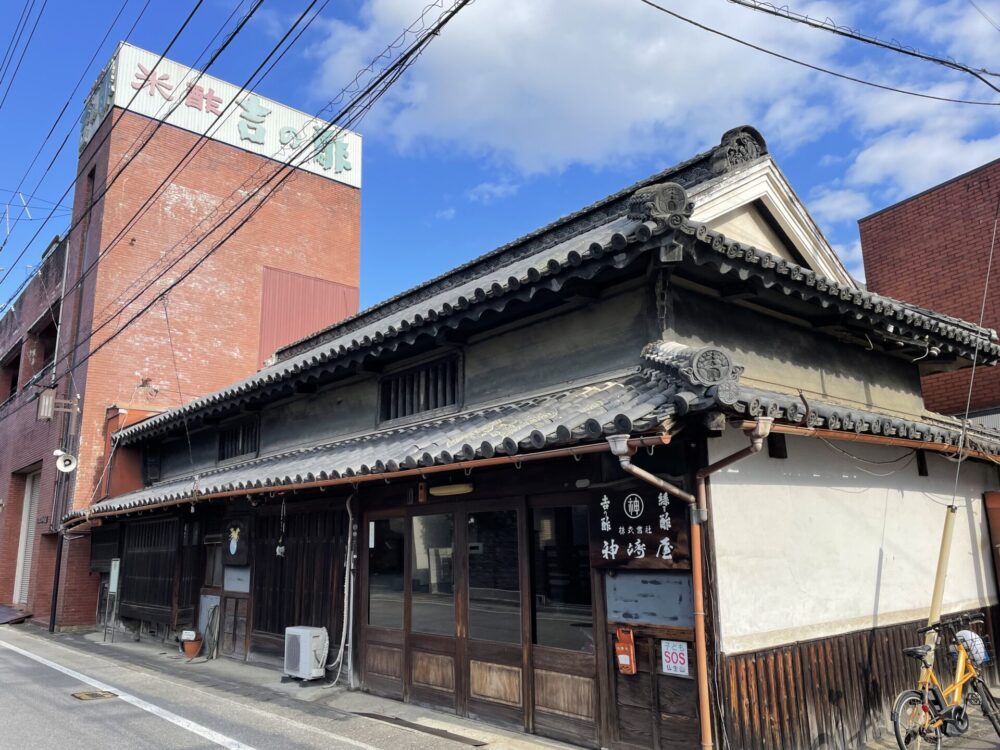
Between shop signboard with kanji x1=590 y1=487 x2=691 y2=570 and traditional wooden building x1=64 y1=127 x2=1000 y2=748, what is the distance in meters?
0.02

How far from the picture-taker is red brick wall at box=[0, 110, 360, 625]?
19.0m

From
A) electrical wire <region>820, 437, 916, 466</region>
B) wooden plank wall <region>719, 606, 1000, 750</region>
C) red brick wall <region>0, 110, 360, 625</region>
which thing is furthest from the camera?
red brick wall <region>0, 110, 360, 625</region>

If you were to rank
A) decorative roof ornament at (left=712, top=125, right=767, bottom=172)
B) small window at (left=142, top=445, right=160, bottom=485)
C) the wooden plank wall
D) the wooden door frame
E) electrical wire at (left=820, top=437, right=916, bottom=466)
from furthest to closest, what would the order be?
small window at (left=142, top=445, right=160, bottom=485) → decorative roof ornament at (left=712, top=125, right=767, bottom=172) → electrical wire at (left=820, top=437, right=916, bottom=466) → the wooden door frame → the wooden plank wall

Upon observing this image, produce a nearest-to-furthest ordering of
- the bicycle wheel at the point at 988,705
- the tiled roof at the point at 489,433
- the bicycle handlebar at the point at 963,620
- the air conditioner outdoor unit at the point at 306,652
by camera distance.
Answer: the tiled roof at the point at 489,433 → the bicycle wheel at the point at 988,705 → the bicycle handlebar at the point at 963,620 → the air conditioner outdoor unit at the point at 306,652

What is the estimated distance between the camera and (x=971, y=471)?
954 centimetres

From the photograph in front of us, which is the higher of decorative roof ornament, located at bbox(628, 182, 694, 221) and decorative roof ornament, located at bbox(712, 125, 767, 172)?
decorative roof ornament, located at bbox(712, 125, 767, 172)

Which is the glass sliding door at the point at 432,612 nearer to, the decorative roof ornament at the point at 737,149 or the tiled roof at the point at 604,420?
the tiled roof at the point at 604,420

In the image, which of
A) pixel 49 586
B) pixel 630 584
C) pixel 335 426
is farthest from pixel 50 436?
pixel 630 584

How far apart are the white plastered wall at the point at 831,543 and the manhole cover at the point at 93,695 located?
870 centimetres

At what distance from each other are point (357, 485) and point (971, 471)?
8796 mm

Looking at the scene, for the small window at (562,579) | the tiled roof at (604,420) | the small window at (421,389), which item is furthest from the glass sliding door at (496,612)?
the small window at (421,389)

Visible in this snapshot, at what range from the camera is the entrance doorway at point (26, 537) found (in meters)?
24.4

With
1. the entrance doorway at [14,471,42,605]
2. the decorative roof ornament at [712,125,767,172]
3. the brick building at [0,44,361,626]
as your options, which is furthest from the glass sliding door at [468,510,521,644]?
the entrance doorway at [14,471,42,605]

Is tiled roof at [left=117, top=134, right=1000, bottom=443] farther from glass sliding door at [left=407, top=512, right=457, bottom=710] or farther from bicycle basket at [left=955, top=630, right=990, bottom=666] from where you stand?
bicycle basket at [left=955, top=630, right=990, bottom=666]
